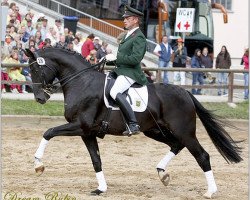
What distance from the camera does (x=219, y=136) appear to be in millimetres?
10672

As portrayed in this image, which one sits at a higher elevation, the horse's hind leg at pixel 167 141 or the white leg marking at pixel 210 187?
the horse's hind leg at pixel 167 141

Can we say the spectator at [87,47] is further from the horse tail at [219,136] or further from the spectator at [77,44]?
the horse tail at [219,136]

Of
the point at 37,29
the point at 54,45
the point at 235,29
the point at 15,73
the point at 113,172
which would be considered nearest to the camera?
the point at 113,172

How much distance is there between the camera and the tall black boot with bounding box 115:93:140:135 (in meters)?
9.99

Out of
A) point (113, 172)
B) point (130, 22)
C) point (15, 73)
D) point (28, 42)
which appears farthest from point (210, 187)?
point (28, 42)

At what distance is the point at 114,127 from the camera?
10109 mm

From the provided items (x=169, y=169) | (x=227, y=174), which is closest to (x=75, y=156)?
(x=169, y=169)

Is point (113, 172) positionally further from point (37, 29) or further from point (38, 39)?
point (37, 29)

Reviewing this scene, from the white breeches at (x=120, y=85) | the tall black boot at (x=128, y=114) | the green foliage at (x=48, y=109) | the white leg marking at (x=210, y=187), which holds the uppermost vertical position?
the white breeches at (x=120, y=85)

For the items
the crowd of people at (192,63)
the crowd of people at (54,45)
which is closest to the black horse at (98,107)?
the crowd of people at (54,45)

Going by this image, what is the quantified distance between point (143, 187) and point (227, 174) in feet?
5.77

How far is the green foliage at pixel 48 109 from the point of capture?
17.7m

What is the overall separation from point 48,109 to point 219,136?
800 centimetres

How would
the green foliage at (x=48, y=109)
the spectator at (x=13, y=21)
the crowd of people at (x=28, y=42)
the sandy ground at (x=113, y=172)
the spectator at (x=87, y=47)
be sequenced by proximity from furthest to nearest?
the spectator at (x=13, y=21)
the spectator at (x=87, y=47)
the crowd of people at (x=28, y=42)
the green foliage at (x=48, y=109)
the sandy ground at (x=113, y=172)
